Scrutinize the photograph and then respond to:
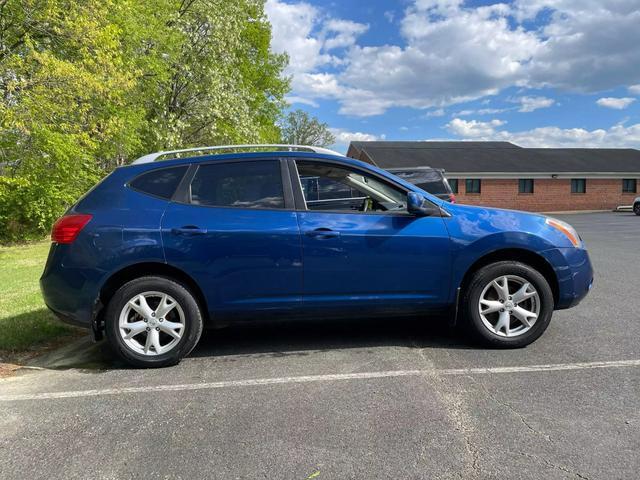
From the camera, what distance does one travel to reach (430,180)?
9.86 m

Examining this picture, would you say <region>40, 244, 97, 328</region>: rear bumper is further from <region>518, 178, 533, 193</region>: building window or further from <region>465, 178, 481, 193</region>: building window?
<region>518, 178, 533, 193</region>: building window

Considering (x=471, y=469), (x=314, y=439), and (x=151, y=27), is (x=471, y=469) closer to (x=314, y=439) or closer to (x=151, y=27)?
(x=314, y=439)

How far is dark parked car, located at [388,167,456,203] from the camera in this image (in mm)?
9500

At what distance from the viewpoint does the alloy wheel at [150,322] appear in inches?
150

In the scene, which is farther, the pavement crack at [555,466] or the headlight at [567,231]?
the headlight at [567,231]

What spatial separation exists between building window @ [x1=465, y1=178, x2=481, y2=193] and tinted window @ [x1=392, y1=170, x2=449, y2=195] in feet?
84.2

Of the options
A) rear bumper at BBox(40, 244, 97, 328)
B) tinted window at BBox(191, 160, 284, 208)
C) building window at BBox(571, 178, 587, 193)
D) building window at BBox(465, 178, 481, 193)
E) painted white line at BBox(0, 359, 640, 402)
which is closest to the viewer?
painted white line at BBox(0, 359, 640, 402)

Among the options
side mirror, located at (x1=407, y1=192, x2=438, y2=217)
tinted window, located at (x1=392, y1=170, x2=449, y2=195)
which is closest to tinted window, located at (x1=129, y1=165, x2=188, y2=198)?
side mirror, located at (x1=407, y1=192, x2=438, y2=217)

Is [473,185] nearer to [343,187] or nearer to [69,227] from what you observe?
[343,187]

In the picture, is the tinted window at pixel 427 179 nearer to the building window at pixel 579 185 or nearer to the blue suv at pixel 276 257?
the blue suv at pixel 276 257

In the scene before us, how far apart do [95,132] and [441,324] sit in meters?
12.4

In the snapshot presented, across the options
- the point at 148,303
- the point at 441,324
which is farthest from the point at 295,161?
the point at 441,324

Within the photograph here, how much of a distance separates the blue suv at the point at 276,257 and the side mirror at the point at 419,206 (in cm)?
1

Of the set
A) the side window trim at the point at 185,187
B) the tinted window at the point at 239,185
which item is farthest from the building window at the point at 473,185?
the side window trim at the point at 185,187
